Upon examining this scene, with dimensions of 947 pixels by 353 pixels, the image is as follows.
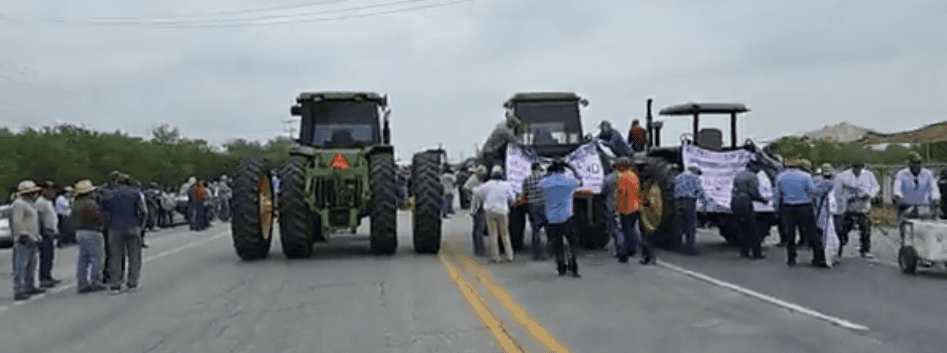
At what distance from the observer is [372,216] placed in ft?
51.0

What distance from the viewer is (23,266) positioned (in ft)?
39.2

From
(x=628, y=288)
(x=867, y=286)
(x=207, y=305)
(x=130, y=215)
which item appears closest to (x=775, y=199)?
(x=867, y=286)

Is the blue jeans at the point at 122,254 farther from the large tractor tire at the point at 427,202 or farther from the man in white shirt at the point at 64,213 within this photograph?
the man in white shirt at the point at 64,213

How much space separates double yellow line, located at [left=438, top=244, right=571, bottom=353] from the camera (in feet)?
25.5

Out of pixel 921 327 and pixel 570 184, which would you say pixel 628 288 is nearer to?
pixel 570 184

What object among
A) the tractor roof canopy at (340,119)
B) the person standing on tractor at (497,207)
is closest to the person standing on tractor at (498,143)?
the person standing on tractor at (497,207)

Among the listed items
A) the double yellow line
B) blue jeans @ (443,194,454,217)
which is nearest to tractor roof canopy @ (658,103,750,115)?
the double yellow line

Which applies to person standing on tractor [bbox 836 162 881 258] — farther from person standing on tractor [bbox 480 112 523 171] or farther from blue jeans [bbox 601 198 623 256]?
person standing on tractor [bbox 480 112 523 171]

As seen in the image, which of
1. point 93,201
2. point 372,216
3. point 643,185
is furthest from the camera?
point 643,185

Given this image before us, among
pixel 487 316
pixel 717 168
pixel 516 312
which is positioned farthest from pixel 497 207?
pixel 487 316

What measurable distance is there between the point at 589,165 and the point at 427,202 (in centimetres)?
310

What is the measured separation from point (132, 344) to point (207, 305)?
2422 millimetres

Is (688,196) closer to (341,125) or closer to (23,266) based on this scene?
(341,125)

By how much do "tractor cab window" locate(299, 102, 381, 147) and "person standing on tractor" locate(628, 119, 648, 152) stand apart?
219 inches
